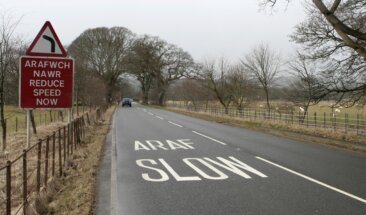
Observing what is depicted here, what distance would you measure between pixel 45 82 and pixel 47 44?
34.8 inches

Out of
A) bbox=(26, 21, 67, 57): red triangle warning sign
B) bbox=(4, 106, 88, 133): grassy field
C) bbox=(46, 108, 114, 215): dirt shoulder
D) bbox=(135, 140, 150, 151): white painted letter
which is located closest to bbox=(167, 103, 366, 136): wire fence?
bbox=(135, 140, 150, 151): white painted letter

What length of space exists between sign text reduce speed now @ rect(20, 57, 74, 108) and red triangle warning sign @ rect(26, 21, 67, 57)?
6.9 inches

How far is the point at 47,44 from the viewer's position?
8234mm

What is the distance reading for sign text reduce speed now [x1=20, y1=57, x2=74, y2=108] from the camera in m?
7.66

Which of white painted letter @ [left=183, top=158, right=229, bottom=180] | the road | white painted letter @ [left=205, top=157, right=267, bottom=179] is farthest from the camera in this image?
white painted letter @ [left=205, top=157, right=267, bottom=179]

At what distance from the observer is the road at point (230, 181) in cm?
644

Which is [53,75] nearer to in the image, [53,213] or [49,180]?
[49,180]

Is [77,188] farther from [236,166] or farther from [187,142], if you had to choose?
[187,142]

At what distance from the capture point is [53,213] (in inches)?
239

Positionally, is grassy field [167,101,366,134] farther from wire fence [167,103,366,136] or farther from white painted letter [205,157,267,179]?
white painted letter [205,157,267,179]

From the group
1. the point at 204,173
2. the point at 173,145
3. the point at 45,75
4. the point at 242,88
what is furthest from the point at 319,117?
the point at 45,75

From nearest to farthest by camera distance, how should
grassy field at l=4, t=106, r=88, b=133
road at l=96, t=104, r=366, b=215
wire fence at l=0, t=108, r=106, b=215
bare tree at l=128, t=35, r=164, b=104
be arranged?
wire fence at l=0, t=108, r=106, b=215 < road at l=96, t=104, r=366, b=215 < grassy field at l=4, t=106, r=88, b=133 < bare tree at l=128, t=35, r=164, b=104

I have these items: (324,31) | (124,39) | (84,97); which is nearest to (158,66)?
(124,39)

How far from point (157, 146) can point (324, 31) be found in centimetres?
1200
